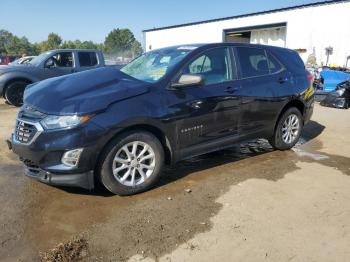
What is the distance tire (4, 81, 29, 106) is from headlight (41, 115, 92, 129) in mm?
8369

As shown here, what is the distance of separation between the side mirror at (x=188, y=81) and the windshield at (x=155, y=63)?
8.9 inches

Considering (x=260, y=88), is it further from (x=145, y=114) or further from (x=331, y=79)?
(x=331, y=79)

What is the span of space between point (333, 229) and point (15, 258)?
283 cm

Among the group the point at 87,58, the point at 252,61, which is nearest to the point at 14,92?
the point at 87,58

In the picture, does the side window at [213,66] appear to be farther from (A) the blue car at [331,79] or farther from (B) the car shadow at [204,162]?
(A) the blue car at [331,79]

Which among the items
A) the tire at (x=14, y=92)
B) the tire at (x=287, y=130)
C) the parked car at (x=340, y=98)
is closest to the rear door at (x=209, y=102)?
the tire at (x=287, y=130)

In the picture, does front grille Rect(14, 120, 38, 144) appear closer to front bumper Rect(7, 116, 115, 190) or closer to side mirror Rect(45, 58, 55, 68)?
front bumper Rect(7, 116, 115, 190)

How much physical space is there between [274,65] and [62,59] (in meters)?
7.93

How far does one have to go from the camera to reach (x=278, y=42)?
21.9m

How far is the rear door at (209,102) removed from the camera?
4383 mm

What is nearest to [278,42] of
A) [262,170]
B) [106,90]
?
[262,170]

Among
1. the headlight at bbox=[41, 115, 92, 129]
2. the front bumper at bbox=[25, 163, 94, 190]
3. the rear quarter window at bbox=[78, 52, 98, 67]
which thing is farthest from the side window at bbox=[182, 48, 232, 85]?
the rear quarter window at bbox=[78, 52, 98, 67]

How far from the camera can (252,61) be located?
17.4ft

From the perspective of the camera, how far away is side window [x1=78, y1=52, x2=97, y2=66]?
11742 mm
